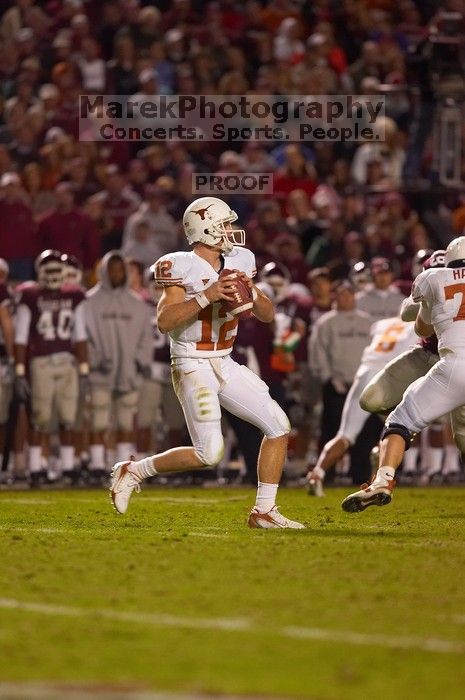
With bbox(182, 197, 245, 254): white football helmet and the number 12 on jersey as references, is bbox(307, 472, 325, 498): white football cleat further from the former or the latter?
bbox(182, 197, 245, 254): white football helmet

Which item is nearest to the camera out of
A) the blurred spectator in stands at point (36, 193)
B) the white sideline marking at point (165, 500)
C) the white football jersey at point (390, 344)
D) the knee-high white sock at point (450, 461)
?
the white sideline marking at point (165, 500)

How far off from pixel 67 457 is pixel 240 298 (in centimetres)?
613

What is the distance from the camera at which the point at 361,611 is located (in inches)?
252

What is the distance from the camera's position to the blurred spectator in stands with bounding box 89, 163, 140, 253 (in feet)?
57.2

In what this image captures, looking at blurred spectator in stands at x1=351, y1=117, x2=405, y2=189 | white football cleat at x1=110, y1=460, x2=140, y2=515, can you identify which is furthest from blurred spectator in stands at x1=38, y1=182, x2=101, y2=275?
white football cleat at x1=110, y1=460, x2=140, y2=515

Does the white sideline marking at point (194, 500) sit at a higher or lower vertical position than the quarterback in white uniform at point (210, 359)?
lower

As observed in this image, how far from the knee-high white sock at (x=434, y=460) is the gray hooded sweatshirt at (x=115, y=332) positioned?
109 inches

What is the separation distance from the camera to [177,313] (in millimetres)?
9023

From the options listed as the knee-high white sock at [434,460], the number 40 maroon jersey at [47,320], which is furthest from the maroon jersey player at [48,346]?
the knee-high white sock at [434,460]

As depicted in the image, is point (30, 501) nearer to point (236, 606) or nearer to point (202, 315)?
point (202, 315)

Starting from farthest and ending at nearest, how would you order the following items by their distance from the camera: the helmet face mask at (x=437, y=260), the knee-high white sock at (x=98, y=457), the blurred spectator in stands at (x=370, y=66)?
the blurred spectator in stands at (x=370, y=66) → the knee-high white sock at (x=98, y=457) → the helmet face mask at (x=437, y=260)

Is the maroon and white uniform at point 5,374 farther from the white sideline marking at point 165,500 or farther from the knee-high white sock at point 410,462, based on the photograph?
the knee-high white sock at point 410,462

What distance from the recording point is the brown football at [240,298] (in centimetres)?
Answer: 892

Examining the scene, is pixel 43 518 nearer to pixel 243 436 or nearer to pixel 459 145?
pixel 243 436
